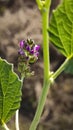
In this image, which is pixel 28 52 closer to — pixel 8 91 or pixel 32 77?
Result: pixel 8 91

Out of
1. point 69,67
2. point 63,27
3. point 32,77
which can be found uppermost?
point 63,27

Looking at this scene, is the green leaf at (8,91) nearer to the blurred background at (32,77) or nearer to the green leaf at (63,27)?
the green leaf at (63,27)

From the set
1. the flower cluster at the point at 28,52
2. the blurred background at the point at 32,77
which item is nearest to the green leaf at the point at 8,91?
the flower cluster at the point at 28,52

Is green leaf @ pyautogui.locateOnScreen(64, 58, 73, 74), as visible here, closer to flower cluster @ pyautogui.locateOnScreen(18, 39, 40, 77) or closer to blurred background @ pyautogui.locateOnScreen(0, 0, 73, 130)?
flower cluster @ pyautogui.locateOnScreen(18, 39, 40, 77)

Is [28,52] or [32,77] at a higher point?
[28,52]

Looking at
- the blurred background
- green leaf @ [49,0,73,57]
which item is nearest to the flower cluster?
green leaf @ [49,0,73,57]

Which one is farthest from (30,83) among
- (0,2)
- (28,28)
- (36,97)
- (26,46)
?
(26,46)

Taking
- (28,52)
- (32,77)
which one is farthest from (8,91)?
(32,77)
